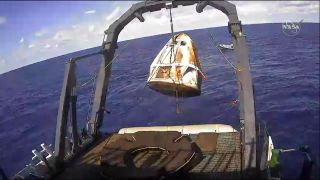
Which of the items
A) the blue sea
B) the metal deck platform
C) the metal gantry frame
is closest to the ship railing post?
the metal gantry frame

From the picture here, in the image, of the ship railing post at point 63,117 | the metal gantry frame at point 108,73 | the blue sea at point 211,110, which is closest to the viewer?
the metal gantry frame at point 108,73

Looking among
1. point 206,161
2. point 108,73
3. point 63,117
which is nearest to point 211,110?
point 108,73

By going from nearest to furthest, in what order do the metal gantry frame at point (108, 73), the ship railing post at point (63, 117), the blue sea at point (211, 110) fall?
the metal gantry frame at point (108, 73), the ship railing post at point (63, 117), the blue sea at point (211, 110)

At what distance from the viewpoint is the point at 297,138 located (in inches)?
883

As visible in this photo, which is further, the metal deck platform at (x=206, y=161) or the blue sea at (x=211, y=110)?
the blue sea at (x=211, y=110)

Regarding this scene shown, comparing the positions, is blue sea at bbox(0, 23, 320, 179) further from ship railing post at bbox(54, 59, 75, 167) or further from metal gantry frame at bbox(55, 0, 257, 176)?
ship railing post at bbox(54, 59, 75, 167)

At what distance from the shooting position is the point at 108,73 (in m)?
14.4

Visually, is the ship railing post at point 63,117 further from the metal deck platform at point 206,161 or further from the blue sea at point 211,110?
the blue sea at point 211,110

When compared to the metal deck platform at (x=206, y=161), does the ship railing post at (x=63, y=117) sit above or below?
above

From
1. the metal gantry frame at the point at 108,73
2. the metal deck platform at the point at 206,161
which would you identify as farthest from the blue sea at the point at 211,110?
the metal deck platform at the point at 206,161

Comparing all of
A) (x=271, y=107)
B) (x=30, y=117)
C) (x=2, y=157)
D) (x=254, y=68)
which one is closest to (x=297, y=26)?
(x=254, y=68)

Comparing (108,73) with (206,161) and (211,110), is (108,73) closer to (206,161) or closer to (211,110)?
(206,161)

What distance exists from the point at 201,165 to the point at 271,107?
22017 mm

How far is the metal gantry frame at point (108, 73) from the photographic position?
10.2 metres
